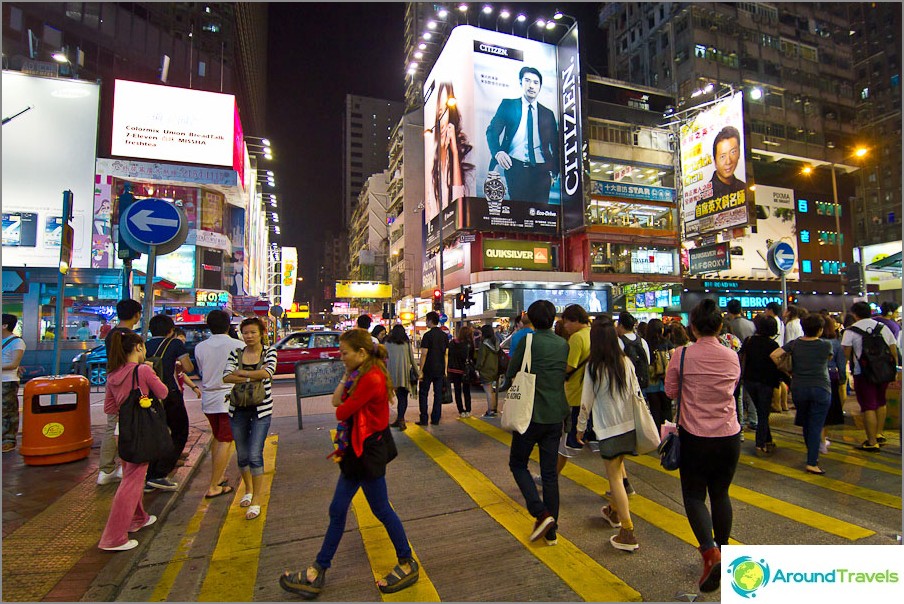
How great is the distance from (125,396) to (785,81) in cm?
6457

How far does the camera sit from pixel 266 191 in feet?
181

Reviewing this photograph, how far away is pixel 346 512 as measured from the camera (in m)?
3.31

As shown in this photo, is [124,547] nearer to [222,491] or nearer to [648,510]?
[222,491]

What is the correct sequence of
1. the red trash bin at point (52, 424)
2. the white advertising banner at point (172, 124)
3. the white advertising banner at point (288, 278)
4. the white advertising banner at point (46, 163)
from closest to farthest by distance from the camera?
the red trash bin at point (52, 424) < the white advertising banner at point (46, 163) < the white advertising banner at point (172, 124) < the white advertising banner at point (288, 278)

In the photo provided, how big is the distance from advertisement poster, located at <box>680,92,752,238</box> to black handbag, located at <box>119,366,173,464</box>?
2463cm

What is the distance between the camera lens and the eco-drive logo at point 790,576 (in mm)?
2752

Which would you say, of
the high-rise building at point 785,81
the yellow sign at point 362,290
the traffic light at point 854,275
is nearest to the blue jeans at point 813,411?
the traffic light at point 854,275

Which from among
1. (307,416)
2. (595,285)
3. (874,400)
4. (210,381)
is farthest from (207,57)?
(874,400)

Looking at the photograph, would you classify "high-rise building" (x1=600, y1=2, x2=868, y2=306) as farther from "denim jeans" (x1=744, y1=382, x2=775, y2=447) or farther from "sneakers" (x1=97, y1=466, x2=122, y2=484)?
"sneakers" (x1=97, y1=466, x2=122, y2=484)

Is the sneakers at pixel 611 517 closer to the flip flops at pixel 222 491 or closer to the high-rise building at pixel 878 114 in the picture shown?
the flip flops at pixel 222 491

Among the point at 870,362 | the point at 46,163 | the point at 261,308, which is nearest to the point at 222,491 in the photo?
the point at 870,362

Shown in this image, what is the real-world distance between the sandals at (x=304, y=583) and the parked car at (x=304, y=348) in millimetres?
12219

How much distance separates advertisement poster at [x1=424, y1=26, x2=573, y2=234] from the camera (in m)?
31.9

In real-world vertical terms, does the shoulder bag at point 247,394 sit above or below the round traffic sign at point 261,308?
below
